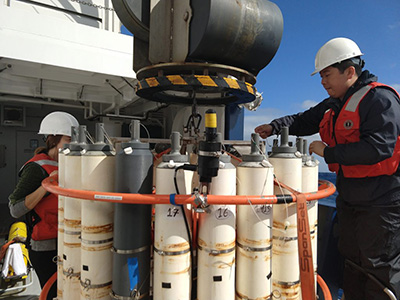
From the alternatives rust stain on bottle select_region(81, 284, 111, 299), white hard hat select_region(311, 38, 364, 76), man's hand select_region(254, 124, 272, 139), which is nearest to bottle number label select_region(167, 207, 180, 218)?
rust stain on bottle select_region(81, 284, 111, 299)

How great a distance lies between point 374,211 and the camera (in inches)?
79.4

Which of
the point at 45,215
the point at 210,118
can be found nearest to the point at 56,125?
the point at 45,215

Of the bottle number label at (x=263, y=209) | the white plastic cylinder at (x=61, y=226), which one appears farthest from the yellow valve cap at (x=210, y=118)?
the white plastic cylinder at (x=61, y=226)

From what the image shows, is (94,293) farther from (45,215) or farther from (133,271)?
(45,215)

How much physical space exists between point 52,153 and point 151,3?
4.96ft

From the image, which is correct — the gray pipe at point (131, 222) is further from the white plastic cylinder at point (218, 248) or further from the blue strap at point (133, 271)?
the white plastic cylinder at point (218, 248)

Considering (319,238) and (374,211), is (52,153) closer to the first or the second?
(374,211)

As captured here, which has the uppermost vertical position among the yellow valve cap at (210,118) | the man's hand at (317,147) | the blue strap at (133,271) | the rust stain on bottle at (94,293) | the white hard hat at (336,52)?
the white hard hat at (336,52)

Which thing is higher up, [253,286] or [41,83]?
[41,83]

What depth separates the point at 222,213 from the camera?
137 cm

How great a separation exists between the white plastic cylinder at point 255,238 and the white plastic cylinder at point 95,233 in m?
0.78

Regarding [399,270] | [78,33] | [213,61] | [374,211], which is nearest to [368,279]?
[399,270]

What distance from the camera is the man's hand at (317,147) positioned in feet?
6.57

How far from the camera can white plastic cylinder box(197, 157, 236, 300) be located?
1348 millimetres
